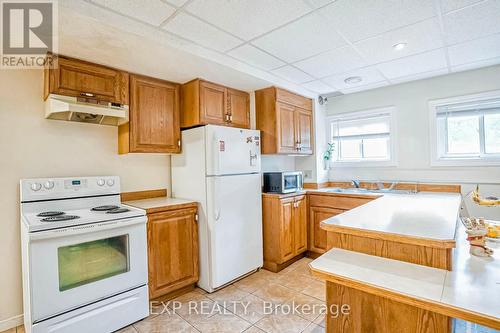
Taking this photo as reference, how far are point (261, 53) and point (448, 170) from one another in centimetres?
261

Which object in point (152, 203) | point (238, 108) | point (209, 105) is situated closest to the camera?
point (152, 203)

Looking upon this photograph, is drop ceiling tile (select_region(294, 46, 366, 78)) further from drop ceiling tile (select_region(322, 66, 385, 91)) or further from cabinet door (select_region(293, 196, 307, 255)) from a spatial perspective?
cabinet door (select_region(293, 196, 307, 255))

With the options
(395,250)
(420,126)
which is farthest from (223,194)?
(420,126)

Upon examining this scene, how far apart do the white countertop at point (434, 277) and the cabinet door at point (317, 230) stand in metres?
1.90

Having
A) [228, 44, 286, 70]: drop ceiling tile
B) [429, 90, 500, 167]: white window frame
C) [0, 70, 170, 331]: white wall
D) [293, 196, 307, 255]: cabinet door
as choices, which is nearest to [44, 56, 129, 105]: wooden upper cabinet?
[0, 70, 170, 331]: white wall

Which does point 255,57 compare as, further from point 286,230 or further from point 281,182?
point 286,230

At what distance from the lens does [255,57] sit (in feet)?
8.10

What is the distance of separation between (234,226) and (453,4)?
251 centimetres

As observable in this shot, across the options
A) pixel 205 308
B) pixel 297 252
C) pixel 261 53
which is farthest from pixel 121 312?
pixel 261 53

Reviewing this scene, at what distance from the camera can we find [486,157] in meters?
2.89

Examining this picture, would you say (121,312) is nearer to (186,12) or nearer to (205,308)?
(205,308)

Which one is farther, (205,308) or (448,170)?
(448,170)

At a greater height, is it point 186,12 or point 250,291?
point 186,12

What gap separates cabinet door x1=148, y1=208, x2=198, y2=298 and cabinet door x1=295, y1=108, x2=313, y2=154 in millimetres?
1783
